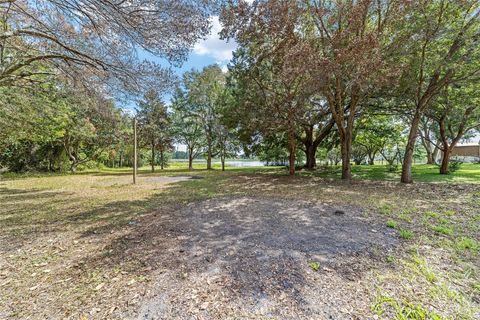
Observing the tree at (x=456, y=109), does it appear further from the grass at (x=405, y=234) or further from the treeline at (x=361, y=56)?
the grass at (x=405, y=234)

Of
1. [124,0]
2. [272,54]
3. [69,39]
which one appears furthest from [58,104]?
[272,54]

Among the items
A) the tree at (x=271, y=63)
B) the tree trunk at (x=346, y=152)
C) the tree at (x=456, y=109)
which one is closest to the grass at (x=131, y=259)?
the tree trunk at (x=346, y=152)

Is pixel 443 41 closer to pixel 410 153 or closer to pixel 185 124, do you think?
pixel 410 153

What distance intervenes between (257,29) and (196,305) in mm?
8575

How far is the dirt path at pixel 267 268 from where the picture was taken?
5.79 ft

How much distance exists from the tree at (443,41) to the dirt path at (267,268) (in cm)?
669

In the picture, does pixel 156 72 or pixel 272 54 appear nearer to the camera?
pixel 156 72

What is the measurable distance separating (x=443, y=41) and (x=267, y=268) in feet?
32.6

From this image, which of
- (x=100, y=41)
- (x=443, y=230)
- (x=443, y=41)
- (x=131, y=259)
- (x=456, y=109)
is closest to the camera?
(x=131, y=259)

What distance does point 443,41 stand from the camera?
24.0 feet

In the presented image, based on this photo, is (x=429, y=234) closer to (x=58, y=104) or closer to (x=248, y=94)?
(x=248, y=94)

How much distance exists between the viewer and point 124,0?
3545mm

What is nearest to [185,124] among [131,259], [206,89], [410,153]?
[206,89]

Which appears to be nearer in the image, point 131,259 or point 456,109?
point 131,259
